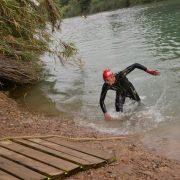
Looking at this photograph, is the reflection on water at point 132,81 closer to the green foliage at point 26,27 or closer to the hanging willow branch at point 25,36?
the hanging willow branch at point 25,36

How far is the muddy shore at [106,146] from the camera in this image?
6254 mm

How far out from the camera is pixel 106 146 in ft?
25.7

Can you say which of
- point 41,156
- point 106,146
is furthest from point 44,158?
point 106,146

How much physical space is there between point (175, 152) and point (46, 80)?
10247 mm

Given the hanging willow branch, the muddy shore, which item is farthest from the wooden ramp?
the hanging willow branch

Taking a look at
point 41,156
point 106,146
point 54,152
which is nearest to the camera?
point 41,156

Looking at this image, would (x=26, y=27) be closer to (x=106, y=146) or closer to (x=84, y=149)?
(x=106, y=146)

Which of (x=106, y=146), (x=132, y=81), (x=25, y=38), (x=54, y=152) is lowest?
(x=106, y=146)

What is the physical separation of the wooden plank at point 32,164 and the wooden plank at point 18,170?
90 millimetres

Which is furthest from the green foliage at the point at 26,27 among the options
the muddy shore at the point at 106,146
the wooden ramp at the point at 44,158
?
the wooden ramp at the point at 44,158

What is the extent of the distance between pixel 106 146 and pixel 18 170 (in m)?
2.23

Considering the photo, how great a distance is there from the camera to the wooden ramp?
6.02m

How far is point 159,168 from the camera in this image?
21.5ft

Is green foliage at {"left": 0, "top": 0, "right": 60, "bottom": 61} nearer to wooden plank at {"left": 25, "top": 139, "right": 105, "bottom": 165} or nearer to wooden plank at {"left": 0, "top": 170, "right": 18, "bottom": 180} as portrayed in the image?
wooden plank at {"left": 25, "top": 139, "right": 105, "bottom": 165}
